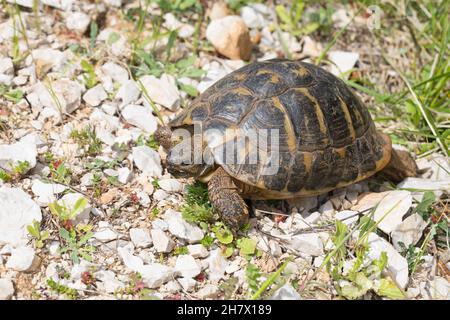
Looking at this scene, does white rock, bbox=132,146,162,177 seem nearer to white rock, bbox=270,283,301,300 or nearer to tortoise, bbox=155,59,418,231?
tortoise, bbox=155,59,418,231

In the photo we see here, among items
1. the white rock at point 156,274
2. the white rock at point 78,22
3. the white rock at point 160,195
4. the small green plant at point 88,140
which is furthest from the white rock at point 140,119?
the white rock at point 156,274

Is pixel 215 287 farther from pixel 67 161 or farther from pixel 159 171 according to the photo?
pixel 67 161

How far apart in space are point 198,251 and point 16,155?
1489 millimetres

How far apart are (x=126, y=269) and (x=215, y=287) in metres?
0.57

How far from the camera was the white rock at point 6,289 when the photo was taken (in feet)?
9.85

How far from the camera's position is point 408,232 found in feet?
12.3

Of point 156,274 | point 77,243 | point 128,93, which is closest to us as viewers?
point 156,274

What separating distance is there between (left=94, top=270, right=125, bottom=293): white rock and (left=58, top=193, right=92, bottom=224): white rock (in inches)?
17.6

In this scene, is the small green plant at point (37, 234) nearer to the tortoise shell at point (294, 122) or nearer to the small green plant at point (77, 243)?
the small green plant at point (77, 243)

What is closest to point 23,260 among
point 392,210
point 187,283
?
point 187,283

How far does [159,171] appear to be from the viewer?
405cm

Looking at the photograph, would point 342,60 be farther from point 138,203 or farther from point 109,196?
point 109,196

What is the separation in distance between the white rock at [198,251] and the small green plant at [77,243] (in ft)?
2.06

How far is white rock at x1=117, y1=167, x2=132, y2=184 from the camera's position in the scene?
3928mm
